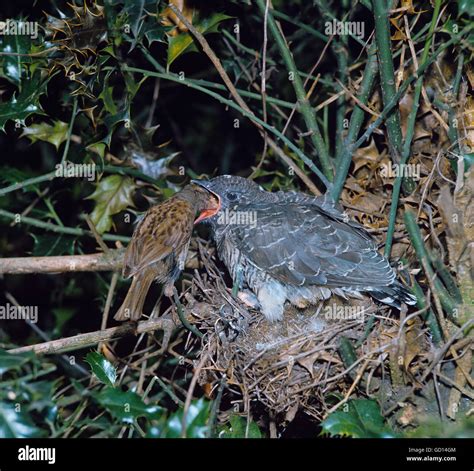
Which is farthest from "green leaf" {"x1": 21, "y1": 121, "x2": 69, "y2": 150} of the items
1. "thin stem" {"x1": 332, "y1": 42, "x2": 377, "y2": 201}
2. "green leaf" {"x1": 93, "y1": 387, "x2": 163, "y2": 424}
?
"green leaf" {"x1": 93, "y1": 387, "x2": 163, "y2": 424}

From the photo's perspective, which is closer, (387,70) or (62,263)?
(387,70)

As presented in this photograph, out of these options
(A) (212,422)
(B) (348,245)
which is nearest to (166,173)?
(B) (348,245)

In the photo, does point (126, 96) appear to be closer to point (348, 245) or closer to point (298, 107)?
point (298, 107)

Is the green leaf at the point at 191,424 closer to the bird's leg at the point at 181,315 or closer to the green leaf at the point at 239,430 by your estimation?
the green leaf at the point at 239,430
